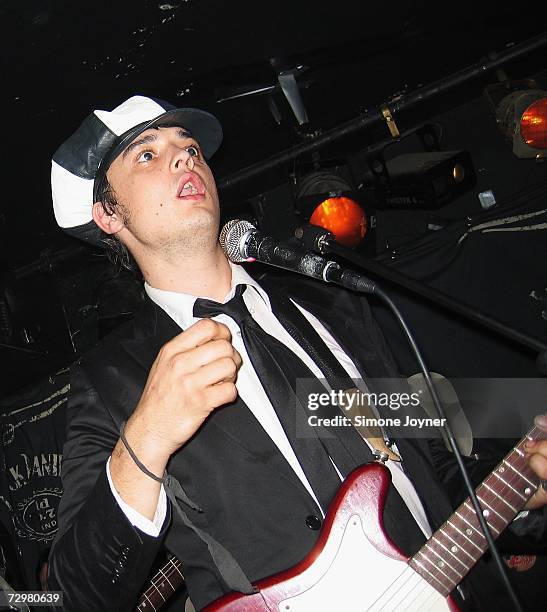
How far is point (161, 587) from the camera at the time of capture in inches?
132

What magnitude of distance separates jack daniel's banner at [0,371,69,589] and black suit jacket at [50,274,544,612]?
89.9 inches

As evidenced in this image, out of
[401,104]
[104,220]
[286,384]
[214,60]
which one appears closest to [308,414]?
[286,384]

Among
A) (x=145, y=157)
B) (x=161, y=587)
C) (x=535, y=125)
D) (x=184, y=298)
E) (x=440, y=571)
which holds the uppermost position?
(x=145, y=157)

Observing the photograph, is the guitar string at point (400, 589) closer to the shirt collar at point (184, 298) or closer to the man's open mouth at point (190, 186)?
the shirt collar at point (184, 298)

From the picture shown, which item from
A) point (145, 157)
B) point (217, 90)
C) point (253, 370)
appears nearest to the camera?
point (253, 370)

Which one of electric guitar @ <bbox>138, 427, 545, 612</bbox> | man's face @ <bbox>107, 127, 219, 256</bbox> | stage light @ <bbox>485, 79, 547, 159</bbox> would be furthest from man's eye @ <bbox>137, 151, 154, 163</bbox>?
stage light @ <bbox>485, 79, 547, 159</bbox>

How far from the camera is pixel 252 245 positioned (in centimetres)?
162

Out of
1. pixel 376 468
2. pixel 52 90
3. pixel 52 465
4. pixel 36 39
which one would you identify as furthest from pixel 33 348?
pixel 376 468

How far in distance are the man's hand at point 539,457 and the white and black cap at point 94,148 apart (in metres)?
1.69

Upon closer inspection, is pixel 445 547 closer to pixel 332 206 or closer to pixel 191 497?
pixel 191 497

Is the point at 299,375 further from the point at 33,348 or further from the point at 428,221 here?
the point at 428,221

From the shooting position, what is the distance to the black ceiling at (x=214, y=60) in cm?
226

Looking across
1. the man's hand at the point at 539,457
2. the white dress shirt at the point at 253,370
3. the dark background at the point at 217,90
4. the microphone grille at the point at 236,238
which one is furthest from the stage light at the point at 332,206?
the man's hand at the point at 539,457

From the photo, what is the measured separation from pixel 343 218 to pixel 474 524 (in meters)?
2.80
